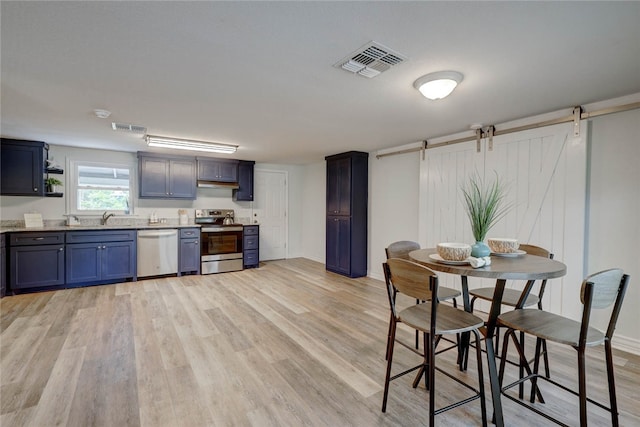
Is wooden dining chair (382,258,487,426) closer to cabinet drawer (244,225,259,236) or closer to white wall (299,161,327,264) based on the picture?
cabinet drawer (244,225,259,236)

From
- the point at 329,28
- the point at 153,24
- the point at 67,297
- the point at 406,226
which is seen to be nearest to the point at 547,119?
the point at 406,226

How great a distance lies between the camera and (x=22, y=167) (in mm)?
4438

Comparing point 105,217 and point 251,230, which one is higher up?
point 105,217

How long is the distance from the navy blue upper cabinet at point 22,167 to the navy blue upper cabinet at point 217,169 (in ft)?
7.58

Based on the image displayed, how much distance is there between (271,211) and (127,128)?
3671 millimetres

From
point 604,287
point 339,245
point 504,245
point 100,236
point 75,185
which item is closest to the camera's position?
point 604,287

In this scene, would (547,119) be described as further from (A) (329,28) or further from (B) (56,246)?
(B) (56,246)

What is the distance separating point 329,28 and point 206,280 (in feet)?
14.8

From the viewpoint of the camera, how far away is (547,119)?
3061mm

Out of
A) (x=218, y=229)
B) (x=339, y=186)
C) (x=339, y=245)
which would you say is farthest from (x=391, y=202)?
(x=218, y=229)

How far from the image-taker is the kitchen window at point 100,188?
5023 mm

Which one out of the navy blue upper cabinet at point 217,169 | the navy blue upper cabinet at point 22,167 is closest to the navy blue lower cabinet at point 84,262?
the navy blue upper cabinet at point 22,167

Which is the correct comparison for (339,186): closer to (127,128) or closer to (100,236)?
(127,128)

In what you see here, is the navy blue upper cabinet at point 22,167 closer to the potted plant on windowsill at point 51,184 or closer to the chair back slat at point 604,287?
the potted plant on windowsill at point 51,184
